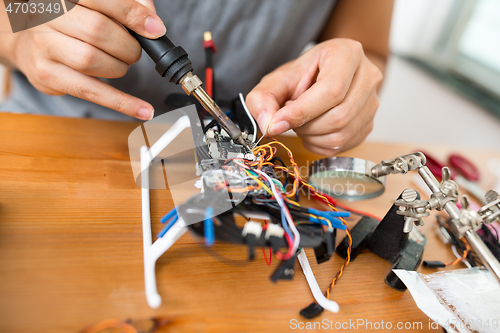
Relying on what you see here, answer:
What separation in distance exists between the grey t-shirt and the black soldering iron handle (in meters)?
0.33

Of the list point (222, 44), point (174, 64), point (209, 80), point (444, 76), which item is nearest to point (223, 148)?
point (174, 64)

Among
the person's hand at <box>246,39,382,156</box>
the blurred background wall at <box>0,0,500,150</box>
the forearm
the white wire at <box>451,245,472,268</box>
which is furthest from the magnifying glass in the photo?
the blurred background wall at <box>0,0,500,150</box>

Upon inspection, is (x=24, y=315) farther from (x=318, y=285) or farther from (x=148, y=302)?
(x=318, y=285)

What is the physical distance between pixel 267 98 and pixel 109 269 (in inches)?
15.4

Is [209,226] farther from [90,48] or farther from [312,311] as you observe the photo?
[90,48]

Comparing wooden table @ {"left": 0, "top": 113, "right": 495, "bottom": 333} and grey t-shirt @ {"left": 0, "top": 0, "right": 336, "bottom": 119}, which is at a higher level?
grey t-shirt @ {"left": 0, "top": 0, "right": 336, "bottom": 119}

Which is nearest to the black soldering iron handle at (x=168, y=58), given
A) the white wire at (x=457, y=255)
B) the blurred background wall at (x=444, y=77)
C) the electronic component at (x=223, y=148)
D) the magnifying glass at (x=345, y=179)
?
the electronic component at (x=223, y=148)

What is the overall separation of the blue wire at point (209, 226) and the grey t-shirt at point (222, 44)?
561 mm

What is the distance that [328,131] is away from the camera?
607 mm

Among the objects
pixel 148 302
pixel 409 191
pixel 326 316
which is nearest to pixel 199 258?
pixel 148 302

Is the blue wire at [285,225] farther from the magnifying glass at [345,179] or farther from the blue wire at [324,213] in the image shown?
the magnifying glass at [345,179]

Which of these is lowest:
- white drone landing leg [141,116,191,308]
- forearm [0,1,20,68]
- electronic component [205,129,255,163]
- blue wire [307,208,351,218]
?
white drone landing leg [141,116,191,308]

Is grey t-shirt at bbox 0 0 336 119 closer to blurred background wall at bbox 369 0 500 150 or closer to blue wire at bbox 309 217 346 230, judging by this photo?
blue wire at bbox 309 217 346 230

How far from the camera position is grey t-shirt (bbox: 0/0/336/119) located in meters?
0.78
